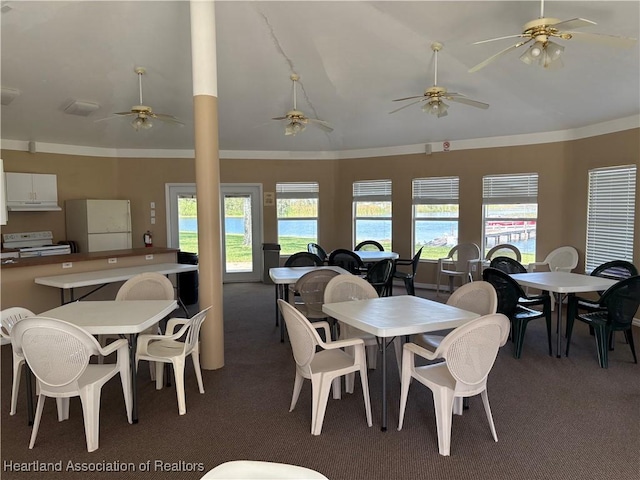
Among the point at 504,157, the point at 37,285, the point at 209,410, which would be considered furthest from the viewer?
the point at 504,157

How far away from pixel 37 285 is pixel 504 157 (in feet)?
21.9

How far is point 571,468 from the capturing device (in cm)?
233

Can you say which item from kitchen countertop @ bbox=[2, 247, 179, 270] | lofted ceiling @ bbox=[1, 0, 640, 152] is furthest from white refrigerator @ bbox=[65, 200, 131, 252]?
kitchen countertop @ bbox=[2, 247, 179, 270]

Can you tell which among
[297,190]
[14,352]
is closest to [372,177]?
[297,190]

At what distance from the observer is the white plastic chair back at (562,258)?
6000mm

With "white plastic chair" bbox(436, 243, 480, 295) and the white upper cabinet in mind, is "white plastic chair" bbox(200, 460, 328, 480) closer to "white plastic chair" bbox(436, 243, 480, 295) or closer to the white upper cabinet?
"white plastic chair" bbox(436, 243, 480, 295)

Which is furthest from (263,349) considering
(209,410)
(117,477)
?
(117,477)

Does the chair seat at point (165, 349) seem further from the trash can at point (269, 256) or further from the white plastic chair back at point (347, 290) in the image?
the trash can at point (269, 256)

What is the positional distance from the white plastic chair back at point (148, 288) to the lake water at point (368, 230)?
14.5 feet

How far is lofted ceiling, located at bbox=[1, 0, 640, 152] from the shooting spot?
4.15m

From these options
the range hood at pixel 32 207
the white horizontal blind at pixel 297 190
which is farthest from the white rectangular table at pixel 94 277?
the white horizontal blind at pixel 297 190

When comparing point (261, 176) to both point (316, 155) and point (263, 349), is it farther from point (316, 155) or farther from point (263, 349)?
point (263, 349)

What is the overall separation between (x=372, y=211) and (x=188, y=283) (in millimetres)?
3670

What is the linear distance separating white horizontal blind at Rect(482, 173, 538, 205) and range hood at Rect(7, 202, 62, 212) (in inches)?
275
